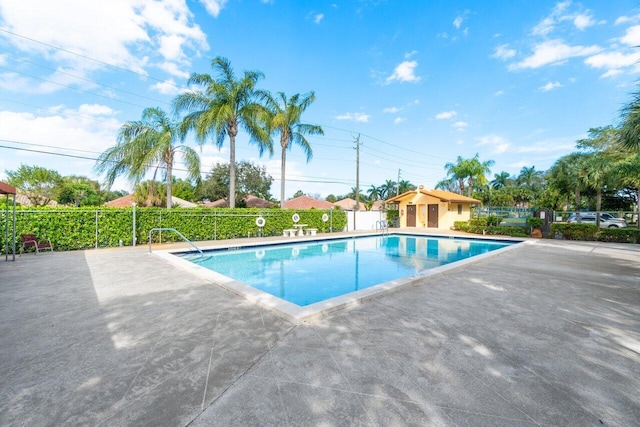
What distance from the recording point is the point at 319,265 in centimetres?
953

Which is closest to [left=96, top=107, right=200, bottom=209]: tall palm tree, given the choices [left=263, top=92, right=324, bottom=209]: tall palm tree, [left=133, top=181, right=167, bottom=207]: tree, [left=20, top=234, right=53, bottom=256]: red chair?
[left=263, top=92, right=324, bottom=209]: tall palm tree

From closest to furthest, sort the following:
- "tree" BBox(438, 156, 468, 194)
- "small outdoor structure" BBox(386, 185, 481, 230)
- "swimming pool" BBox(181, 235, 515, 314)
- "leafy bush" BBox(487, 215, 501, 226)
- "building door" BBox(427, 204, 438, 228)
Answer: "swimming pool" BBox(181, 235, 515, 314) → "leafy bush" BBox(487, 215, 501, 226) → "small outdoor structure" BBox(386, 185, 481, 230) → "building door" BBox(427, 204, 438, 228) → "tree" BBox(438, 156, 468, 194)

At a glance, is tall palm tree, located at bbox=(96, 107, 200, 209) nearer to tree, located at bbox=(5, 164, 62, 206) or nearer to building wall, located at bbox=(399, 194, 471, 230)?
building wall, located at bbox=(399, 194, 471, 230)

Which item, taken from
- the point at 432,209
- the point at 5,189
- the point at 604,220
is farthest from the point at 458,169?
the point at 5,189

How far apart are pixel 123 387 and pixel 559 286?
725cm

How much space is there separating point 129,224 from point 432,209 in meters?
21.2

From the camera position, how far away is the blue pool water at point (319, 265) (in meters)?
6.94

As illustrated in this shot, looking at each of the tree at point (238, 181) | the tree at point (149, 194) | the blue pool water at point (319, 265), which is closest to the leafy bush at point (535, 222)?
the blue pool water at point (319, 265)

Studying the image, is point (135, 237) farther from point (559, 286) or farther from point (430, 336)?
point (559, 286)

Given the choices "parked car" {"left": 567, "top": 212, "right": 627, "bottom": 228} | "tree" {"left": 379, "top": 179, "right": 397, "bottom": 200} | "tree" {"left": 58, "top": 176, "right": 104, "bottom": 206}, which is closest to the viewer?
"parked car" {"left": 567, "top": 212, "right": 627, "bottom": 228}

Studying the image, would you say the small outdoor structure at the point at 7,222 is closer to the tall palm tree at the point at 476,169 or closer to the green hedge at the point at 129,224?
the green hedge at the point at 129,224

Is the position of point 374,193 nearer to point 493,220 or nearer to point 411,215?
point 411,215

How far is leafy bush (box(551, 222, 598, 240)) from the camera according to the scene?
14109mm

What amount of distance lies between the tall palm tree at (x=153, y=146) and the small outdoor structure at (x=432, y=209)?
57.3 ft
